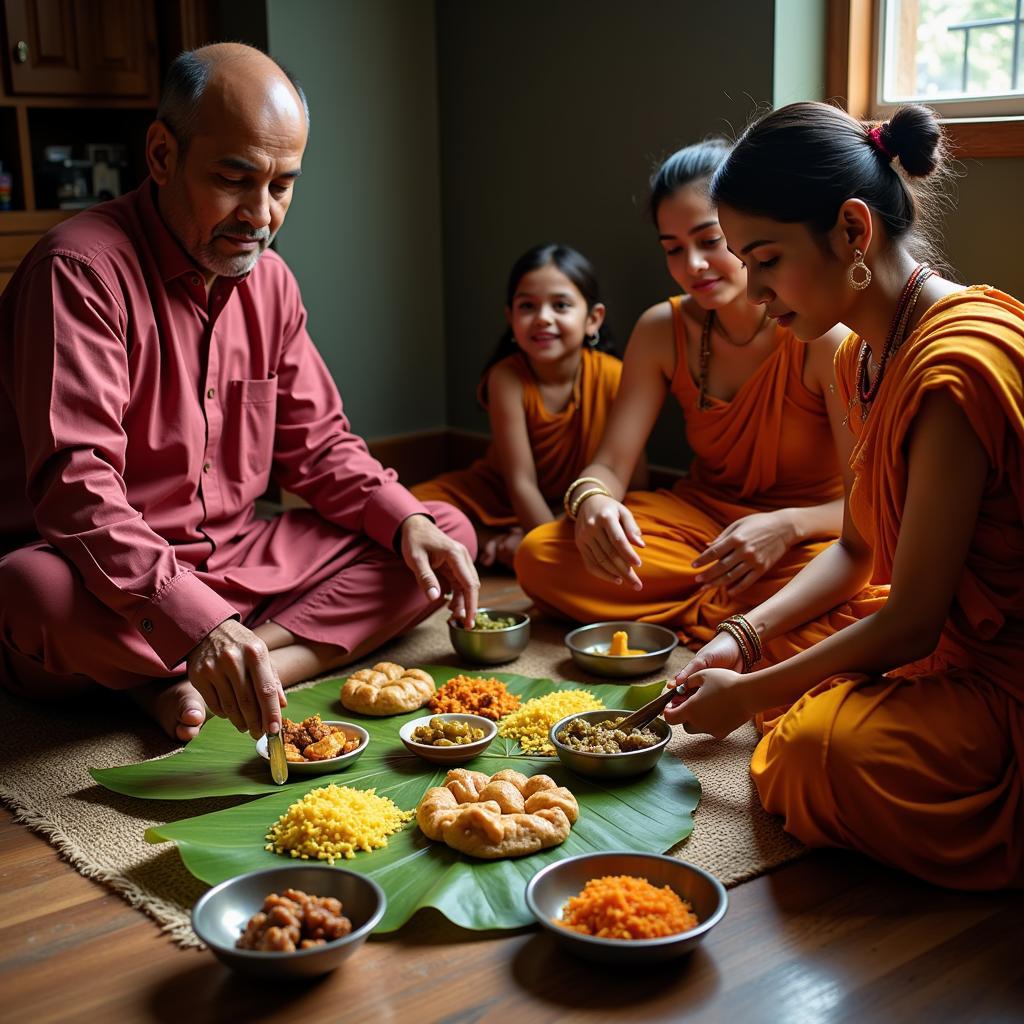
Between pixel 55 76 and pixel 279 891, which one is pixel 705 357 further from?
pixel 55 76

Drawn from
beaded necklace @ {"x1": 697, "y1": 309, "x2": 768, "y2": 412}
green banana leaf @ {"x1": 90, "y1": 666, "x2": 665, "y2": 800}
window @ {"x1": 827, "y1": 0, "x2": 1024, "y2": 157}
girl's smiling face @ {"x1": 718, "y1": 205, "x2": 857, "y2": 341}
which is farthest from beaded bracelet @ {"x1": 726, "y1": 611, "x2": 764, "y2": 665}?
window @ {"x1": 827, "y1": 0, "x2": 1024, "y2": 157}

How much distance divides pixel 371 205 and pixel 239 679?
9.30ft

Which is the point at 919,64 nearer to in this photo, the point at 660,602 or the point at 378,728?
the point at 660,602

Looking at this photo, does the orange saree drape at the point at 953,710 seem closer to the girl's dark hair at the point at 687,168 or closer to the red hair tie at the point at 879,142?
the red hair tie at the point at 879,142

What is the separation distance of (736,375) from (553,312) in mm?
785

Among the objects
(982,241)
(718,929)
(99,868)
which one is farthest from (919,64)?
(99,868)

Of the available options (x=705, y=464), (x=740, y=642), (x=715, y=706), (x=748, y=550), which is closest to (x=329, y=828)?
(x=715, y=706)

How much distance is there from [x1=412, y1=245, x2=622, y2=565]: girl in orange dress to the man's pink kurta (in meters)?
0.72

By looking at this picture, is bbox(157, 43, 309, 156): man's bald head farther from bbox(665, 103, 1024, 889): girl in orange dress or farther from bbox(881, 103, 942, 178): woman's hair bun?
bbox(881, 103, 942, 178): woman's hair bun

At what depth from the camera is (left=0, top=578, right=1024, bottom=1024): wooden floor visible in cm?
161

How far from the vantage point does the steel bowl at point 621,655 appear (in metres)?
2.76

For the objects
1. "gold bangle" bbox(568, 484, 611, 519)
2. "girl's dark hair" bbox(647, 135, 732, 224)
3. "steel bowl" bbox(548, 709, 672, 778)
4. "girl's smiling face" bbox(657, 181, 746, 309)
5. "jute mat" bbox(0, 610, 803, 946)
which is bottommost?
"jute mat" bbox(0, 610, 803, 946)

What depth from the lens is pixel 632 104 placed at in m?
3.91

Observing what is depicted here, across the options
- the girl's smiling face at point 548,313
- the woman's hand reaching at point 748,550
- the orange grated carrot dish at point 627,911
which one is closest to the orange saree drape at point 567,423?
the girl's smiling face at point 548,313
